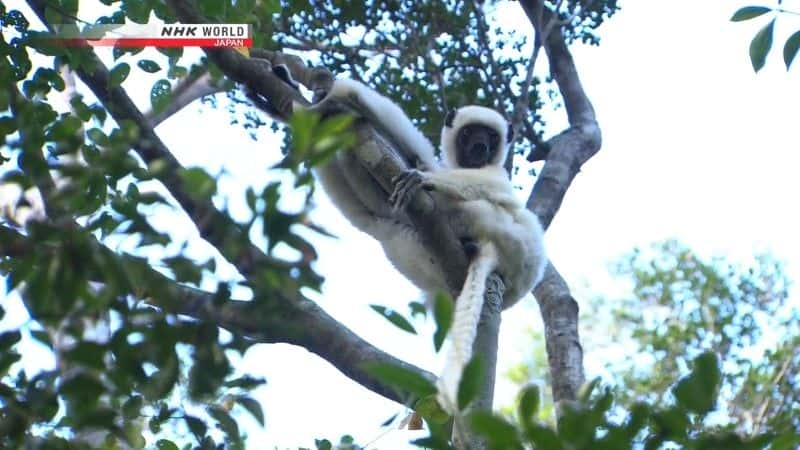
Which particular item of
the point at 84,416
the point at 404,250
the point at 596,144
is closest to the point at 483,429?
the point at 84,416

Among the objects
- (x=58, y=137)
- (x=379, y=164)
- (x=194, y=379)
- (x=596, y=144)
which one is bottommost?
(x=194, y=379)

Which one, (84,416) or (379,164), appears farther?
(379,164)

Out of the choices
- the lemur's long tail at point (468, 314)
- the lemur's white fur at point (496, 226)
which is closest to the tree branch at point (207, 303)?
the lemur's long tail at point (468, 314)

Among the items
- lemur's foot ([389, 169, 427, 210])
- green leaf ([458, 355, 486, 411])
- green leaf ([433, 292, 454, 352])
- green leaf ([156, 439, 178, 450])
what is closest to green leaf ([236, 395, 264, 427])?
green leaf ([433, 292, 454, 352])

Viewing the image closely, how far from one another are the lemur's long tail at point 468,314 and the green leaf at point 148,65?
5.66 feet

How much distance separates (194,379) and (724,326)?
11.9 metres

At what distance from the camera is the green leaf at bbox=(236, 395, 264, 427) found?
7.00 feet

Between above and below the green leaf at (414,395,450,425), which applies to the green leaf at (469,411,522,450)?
below

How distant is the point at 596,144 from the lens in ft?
25.0

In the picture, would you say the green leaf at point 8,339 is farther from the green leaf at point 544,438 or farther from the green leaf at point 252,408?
the green leaf at point 544,438

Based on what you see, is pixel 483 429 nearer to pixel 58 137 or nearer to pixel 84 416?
pixel 84 416

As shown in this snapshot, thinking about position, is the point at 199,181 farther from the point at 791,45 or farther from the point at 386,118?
the point at 386,118

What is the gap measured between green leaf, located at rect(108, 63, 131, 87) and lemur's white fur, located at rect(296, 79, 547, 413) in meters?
1.05

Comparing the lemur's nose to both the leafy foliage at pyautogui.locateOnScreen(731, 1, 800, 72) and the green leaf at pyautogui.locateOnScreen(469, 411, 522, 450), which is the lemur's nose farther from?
the green leaf at pyautogui.locateOnScreen(469, 411, 522, 450)
